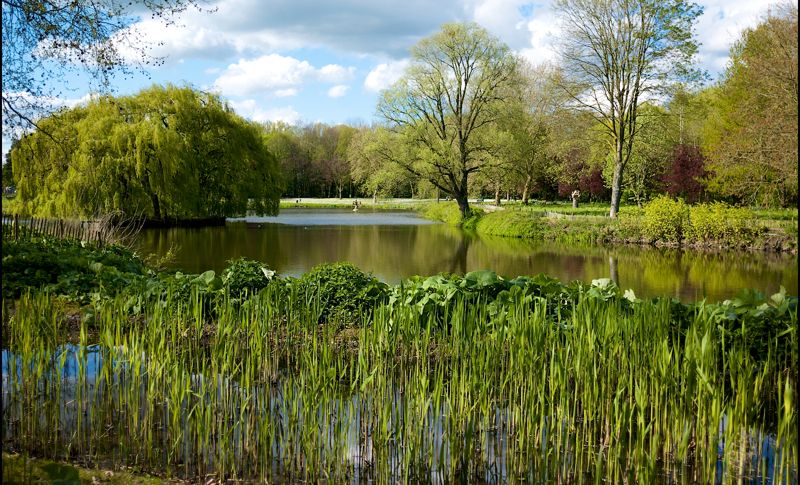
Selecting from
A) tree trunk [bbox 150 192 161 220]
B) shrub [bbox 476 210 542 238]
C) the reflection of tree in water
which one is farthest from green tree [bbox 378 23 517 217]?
tree trunk [bbox 150 192 161 220]

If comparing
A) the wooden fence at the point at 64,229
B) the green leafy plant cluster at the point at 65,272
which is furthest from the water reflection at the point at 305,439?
the wooden fence at the point at 64,229

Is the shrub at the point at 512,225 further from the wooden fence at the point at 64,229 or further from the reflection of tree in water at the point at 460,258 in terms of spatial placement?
the wooden fence at the point at 64,229

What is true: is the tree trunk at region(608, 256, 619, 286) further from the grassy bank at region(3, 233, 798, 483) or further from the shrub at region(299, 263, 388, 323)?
the grassy bank at region(3, 233, 798, 483)

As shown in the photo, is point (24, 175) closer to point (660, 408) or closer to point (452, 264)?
point (452, 264)

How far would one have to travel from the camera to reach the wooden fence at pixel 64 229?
1496 cm

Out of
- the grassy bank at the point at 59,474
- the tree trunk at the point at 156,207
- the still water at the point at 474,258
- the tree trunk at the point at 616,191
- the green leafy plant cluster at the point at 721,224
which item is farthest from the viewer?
the tree trunk at the point at 156,207

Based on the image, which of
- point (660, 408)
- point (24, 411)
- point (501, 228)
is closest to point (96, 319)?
point (24, 411)

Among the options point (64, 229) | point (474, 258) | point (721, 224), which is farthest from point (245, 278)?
point (721, 224)

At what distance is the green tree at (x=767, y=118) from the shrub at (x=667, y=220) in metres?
2.29

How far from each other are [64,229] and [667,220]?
20.3 meters

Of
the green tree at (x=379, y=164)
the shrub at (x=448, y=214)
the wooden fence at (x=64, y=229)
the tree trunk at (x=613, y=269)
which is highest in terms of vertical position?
the green tree at (x=379, y=164)

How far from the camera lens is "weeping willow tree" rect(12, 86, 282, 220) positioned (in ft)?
93.2

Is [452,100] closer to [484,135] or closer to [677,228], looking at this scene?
[484,135]

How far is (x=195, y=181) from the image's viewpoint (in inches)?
1262
